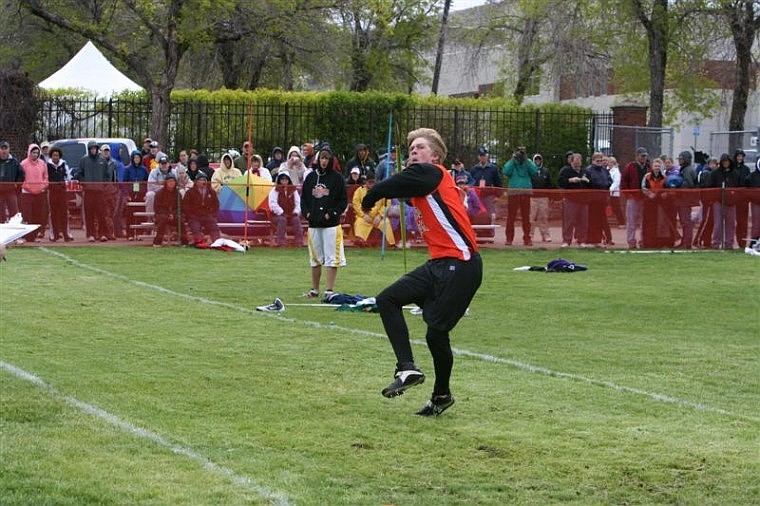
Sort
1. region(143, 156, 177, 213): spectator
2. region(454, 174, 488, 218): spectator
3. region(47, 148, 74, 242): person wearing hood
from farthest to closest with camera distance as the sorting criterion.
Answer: region(454, 174, 488, 218): spectator
region(143, 156, 177, 213): spectator
region(47, 148, 74, 242): person wearing hood

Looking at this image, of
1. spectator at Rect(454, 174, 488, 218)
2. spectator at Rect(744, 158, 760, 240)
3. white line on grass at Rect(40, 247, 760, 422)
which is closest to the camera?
white line on grass at Rect(40, 247, 760, 422)

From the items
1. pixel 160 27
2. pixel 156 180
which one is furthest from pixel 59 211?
pixel 160 27

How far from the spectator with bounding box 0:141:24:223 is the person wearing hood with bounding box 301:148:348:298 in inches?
339

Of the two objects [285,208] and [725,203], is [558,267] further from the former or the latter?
[725,203]

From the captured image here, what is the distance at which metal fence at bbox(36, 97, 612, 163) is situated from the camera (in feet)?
109

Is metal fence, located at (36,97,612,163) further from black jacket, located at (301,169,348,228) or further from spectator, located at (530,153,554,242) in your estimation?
black jacket, located at (301,169,348,228)

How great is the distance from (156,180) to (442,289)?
15761 mm

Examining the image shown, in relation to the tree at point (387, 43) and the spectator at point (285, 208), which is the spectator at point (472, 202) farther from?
the tree at point (387, 43)

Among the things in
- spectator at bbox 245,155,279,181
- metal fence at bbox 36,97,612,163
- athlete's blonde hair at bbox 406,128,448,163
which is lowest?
spectator at bbox 245,155,279,181

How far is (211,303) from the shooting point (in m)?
15.4

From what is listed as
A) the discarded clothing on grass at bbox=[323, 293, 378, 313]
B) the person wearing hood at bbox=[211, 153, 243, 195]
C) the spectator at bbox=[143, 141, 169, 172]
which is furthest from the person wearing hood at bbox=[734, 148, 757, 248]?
the discarded clothing on grass at bbox=[323, 293, 378, 313]

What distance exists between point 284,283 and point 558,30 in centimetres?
2660

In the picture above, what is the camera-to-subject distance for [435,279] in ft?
28.7

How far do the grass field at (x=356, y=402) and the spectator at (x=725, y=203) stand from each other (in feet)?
27.0
